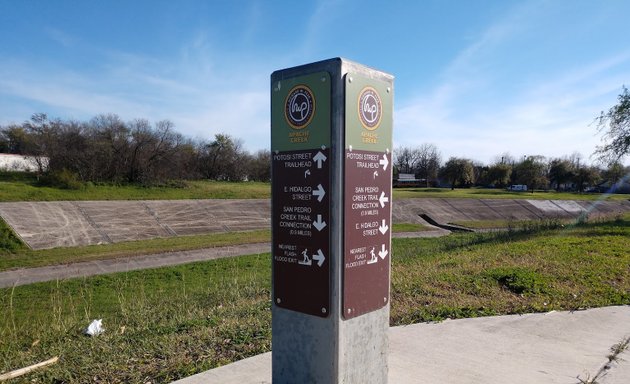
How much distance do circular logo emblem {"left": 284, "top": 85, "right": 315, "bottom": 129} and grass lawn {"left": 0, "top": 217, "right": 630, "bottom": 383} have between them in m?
2.46

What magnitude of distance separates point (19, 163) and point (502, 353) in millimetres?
44268

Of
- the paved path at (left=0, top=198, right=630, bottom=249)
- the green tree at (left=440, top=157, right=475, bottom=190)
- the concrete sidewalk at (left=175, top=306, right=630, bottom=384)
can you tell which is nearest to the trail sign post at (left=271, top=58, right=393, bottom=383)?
the concrete sidewalk at (left=175, top=306, right=630, bottom=384)

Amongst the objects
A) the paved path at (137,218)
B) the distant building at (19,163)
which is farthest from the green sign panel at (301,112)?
the distant building at (19,163)

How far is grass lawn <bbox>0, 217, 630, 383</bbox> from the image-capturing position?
438 cm

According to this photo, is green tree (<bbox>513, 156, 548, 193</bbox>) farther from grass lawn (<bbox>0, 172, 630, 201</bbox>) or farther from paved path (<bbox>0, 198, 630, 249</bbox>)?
grass lawn (<bbox>0, 172, 630, 201</bbox>)

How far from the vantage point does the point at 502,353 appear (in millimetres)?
4477

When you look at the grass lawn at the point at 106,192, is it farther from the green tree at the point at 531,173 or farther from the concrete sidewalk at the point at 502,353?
the green tree at the point at 531,173

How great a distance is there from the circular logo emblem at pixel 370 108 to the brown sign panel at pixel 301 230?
0.40 metres

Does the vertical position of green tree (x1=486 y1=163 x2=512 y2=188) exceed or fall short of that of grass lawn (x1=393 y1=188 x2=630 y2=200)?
it exceeds it

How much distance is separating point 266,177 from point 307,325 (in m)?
61.6

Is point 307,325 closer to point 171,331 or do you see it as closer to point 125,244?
point 171,331

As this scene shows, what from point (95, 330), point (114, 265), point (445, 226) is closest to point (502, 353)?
point (95, 330)

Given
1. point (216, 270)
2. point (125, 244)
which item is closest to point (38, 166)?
point (125, 244)

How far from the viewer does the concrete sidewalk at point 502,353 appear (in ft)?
12.9
